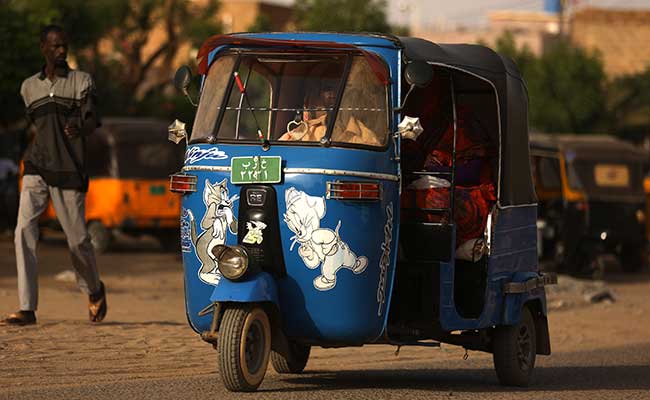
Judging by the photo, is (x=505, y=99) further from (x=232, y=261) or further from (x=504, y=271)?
(x=232, y=261)

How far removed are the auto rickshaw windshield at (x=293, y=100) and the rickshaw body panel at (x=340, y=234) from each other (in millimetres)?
131

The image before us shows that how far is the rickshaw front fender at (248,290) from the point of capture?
327 inches

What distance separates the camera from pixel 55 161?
1133cm

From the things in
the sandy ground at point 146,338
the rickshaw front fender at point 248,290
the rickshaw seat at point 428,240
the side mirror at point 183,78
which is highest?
the side mirror at point 183,78

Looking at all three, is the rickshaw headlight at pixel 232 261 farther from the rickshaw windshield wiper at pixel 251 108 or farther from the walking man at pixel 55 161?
the walking man at pixel 55 161

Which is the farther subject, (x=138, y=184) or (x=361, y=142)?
(x=138, y=184)

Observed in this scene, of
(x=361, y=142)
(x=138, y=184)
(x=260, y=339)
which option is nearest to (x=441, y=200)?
(x=361, y=142)

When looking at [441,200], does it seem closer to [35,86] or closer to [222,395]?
[222,395]

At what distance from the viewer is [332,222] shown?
856 centimetres

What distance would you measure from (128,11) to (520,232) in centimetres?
3207

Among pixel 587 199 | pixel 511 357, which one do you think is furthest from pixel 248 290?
pixel 587 199

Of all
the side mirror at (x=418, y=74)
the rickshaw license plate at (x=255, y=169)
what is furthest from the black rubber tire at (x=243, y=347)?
the side mirror at (x=418, y=74)

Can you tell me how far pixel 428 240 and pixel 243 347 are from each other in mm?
1561

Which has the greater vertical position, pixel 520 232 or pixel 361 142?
pixel 361 142
